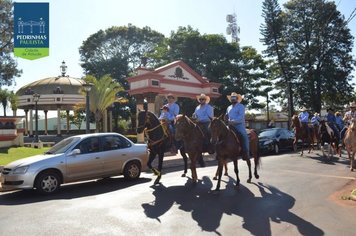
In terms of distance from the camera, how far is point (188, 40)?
42.2 meters

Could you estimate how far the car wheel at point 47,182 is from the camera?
10688 mm

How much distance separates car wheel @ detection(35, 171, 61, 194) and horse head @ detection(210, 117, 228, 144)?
4698mm

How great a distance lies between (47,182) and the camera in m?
10.8

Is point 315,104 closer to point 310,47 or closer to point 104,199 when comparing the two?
point 310,47

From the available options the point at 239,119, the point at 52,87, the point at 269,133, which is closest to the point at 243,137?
the point at 239,119

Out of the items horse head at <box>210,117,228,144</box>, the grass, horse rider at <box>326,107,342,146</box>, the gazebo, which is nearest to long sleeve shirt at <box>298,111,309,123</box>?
horse rider at <box>326,107,342,146</box>

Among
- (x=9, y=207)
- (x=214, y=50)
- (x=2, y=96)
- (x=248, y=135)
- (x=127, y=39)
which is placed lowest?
(x=9, y=207)

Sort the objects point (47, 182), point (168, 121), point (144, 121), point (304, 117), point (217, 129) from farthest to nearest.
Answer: point (304, 117), point (168, 121), point (144, 121), point (47, 182), point (217, 129)

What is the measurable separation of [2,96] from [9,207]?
156 ft

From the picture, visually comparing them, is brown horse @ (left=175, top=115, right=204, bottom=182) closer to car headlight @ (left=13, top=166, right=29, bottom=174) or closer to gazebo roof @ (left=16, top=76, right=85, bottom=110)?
car headlight @ (left=13, top=166, right=29, bottom=174)

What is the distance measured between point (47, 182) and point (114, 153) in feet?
7.90

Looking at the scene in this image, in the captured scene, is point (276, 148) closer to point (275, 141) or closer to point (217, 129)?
point (275, 141)

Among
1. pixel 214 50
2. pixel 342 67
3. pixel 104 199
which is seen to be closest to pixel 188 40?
pixel 214 50

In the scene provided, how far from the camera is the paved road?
7.07 meters
